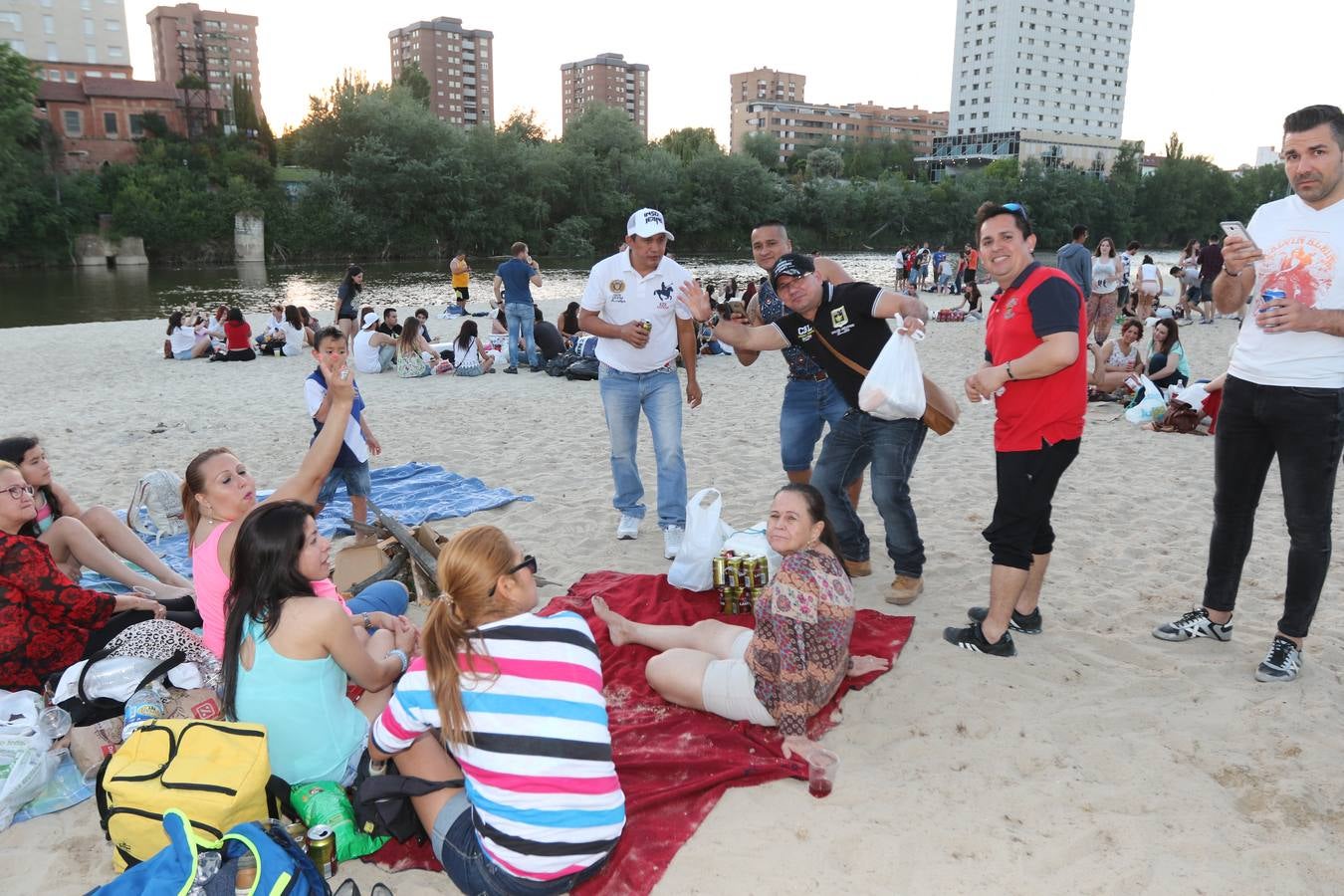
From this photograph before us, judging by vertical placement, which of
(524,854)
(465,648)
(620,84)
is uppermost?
(620,84)

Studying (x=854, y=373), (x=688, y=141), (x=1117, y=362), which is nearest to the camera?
(x=854, y=373)

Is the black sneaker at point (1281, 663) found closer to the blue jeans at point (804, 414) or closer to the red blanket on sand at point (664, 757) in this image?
the red blanket on sand at point (664, 757)

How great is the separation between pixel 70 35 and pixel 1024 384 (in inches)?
3408

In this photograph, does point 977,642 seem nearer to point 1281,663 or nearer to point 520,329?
point 1281,663

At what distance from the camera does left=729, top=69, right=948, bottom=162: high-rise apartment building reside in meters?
131

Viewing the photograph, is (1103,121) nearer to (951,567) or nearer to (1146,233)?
(1146,233)

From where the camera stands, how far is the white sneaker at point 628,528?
18.4ft

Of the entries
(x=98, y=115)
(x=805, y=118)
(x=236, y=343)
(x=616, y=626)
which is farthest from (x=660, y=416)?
(x=805, y=118)

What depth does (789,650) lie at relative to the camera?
3.07 m

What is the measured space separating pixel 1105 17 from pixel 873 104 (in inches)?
1420

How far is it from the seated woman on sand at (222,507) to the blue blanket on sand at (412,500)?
90.6 inches

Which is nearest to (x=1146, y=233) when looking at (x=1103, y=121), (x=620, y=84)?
(x=1103, y=121)

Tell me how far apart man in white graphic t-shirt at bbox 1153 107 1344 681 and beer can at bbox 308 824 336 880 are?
12.2 ft

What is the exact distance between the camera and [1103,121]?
121938mm
